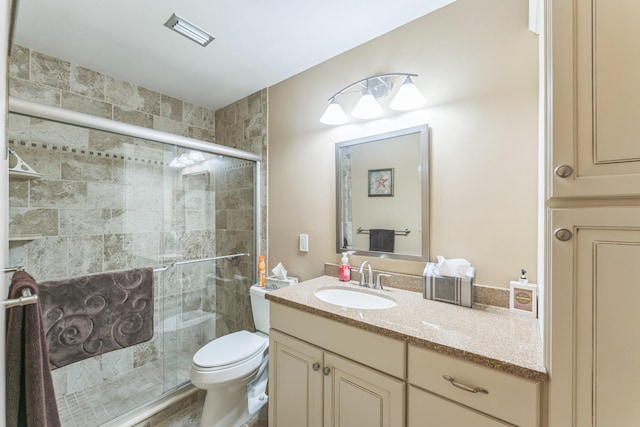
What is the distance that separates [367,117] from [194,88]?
157 cm

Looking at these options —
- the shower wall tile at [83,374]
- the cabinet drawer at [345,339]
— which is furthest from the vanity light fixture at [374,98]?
the shower wall tile at [83,374]

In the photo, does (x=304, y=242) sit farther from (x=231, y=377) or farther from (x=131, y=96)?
(x=131, y=96)

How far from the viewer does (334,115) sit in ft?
5.79

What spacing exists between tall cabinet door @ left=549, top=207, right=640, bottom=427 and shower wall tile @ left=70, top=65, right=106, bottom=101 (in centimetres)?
277

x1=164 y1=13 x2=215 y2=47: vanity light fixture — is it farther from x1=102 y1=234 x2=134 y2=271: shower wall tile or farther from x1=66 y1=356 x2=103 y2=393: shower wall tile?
x1=66 y1=356 x2=103 y2=393: shower wall tile

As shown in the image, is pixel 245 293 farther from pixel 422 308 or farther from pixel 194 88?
pixel 194 88

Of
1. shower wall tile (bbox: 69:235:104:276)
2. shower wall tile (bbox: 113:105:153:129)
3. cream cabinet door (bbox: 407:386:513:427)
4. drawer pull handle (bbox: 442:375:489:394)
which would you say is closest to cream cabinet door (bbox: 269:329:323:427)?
cream cabinet door (bbox: 407:386:513:427)

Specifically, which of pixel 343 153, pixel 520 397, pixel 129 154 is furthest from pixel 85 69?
pixel 520 397

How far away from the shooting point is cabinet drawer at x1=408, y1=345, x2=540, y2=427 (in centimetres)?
77

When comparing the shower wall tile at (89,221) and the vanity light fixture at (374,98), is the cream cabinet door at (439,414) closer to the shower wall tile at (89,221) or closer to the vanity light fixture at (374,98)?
the vanity light fixture at (374,98)

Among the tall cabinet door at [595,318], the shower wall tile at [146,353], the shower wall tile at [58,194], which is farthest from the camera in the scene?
the shower wall tile at [146,353]

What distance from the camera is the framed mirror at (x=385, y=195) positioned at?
1.50 metres

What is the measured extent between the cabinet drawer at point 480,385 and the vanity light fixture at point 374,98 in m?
1.21

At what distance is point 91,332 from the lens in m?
1.51
